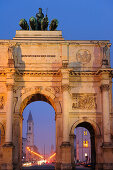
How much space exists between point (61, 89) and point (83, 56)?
12.4 feet

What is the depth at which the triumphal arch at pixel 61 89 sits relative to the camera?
2577 centimetres

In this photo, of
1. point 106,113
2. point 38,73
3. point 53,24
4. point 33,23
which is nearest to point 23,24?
point 33,23

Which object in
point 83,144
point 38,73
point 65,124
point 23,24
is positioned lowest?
point 83,144

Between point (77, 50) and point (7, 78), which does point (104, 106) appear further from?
point (7, 78)

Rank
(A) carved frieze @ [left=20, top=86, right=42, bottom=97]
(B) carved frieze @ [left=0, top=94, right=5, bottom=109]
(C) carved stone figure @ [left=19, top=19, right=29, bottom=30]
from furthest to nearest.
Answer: (C) carved stone figure @ [left=19, top=19, right=29, bottom=30] < (A) carved frieze @ [left=20, top=86, right=42, bottom=97] < (B) carved frieze @ [left=0, top=94, right=5, bottom=109]

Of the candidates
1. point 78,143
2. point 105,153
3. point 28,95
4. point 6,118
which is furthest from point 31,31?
point 78,143

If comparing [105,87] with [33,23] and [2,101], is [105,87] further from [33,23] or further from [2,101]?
[33,23]

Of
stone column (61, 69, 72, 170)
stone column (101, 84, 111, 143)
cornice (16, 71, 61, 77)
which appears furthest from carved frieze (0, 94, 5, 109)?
stone column (101, 84, 111, 143)

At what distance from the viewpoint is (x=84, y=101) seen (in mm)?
27391

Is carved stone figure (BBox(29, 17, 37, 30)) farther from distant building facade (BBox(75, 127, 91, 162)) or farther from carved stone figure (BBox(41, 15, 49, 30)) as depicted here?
distant building facade (BBox(75, 127, 91, 162))

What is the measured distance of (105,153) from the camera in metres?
25.2

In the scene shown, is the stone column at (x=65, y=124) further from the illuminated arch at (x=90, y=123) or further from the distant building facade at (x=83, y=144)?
the distant building facade at (x=83, y=144)

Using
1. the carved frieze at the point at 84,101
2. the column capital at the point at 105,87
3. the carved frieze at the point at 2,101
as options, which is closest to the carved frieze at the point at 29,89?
the carved frieze at the point at 2,101

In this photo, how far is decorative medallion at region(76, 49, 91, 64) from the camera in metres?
28.5
